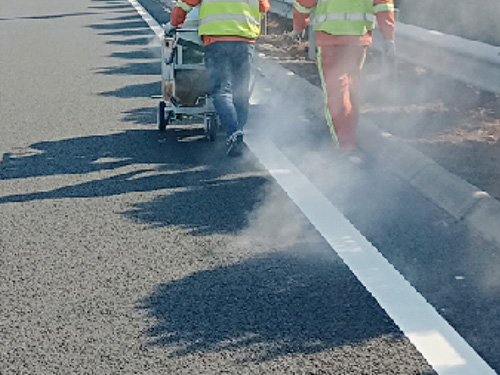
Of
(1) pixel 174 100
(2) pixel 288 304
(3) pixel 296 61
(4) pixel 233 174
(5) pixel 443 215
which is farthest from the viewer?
(3) pixel 296 61

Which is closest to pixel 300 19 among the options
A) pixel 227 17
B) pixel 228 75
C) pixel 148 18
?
pixel 227 17

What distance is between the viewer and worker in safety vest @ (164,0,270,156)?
28.6 feet

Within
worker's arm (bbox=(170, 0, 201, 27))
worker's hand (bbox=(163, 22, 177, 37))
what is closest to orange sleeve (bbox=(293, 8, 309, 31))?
worker's arm (bbox=(170, 0, 201, 27))

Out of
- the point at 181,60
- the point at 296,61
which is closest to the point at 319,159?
the point at 181,60

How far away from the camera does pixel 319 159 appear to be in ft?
28.1

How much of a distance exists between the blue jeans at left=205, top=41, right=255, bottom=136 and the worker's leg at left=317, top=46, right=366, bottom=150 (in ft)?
2.09

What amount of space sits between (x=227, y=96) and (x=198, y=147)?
0.51 meters

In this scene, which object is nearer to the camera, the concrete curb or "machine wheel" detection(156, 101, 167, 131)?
the concrete curb

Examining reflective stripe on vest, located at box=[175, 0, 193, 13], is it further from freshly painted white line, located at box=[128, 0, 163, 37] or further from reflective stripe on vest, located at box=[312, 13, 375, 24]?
freshly painted white line, located at box=[128, 0, 163, 37]

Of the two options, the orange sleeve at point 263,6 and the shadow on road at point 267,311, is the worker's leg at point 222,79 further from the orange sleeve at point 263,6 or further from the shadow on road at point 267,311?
the shadow on road at point 267,311

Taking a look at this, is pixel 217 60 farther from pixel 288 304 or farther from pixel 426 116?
pixel 288 304

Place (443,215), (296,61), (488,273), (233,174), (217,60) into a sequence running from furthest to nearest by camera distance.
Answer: (296,61)
(217,60)
(233,174)
(443,215)
(488,273)

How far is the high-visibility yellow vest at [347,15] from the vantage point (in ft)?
28.6

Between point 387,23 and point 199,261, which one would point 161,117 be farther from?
point 199,261
